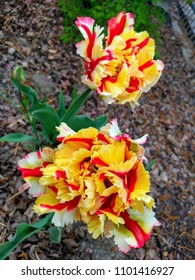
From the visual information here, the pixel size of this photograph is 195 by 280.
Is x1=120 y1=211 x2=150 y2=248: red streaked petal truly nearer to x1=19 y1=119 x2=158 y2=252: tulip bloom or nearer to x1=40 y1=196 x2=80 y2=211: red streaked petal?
x1=19 y1=119 x2=158 y2=252: tulip bloom

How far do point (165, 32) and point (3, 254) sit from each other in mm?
2528

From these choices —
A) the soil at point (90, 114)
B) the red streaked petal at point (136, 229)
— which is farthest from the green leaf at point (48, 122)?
the red streaked petal at point (136, 229)

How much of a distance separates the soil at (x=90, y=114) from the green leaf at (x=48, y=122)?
10.3 inches

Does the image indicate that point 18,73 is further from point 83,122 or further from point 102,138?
point 102,138

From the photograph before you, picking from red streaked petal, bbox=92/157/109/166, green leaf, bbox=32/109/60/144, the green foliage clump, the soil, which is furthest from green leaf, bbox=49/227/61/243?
the green foliage clump

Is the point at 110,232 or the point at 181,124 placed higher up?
the point at 110,232

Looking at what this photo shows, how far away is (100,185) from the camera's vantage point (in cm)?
91

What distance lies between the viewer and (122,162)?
905mm

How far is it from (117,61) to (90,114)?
1110 millimetres

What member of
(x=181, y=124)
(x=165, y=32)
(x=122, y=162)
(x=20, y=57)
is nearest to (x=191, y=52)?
(x=165, y=32)

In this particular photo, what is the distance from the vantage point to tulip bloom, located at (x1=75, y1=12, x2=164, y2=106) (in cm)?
111

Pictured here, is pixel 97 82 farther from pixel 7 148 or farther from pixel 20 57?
pixel 20 57

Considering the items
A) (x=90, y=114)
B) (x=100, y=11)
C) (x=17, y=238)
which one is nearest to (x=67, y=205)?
(x=17, y=238)

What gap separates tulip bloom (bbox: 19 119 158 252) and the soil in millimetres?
750
